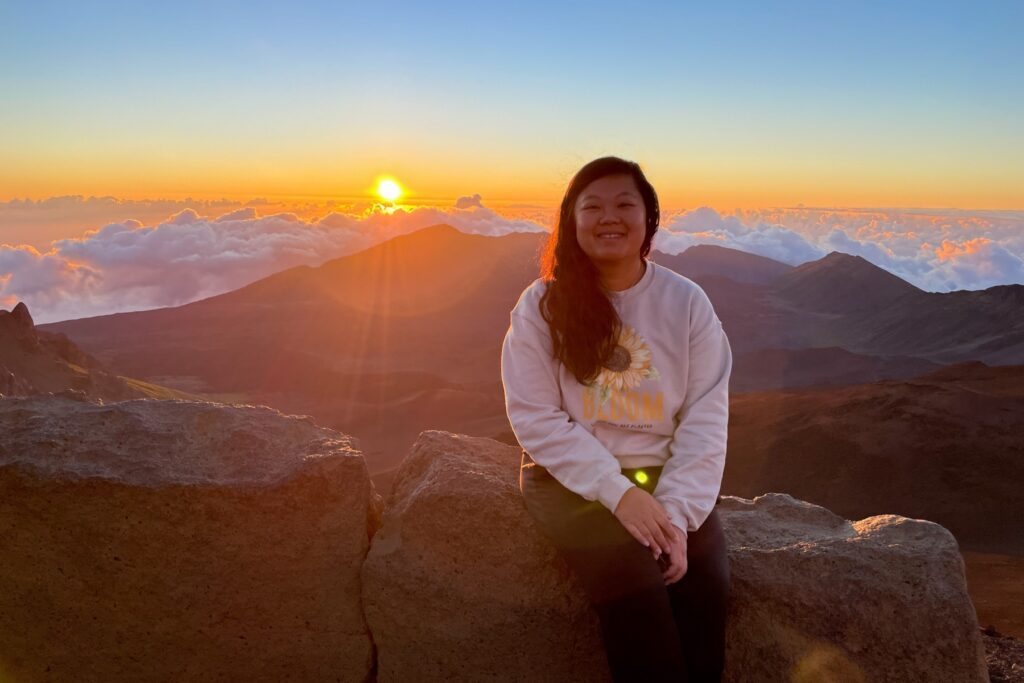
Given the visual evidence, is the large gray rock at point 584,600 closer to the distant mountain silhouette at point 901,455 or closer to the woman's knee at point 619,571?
the woman's knee at point 619,571

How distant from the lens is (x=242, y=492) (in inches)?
122

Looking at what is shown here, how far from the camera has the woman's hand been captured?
102 inches

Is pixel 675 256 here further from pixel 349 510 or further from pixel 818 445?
pixel 349 510

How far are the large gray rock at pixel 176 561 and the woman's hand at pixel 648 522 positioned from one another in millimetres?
1232

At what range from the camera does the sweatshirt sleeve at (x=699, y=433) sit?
2723 mm

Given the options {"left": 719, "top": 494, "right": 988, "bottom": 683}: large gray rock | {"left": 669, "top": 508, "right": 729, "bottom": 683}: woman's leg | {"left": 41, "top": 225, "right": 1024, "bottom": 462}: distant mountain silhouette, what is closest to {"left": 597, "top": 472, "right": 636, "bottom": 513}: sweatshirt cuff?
{"left": 669, "top": 508, "right": 729, "bottom": 683}: woman's leg

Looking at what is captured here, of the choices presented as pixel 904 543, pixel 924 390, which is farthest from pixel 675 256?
pixel 904 543

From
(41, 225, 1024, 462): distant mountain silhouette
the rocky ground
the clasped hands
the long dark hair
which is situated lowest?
(41, 225, 1024, 462): distant mountain silhouette

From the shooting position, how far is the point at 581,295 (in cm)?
294

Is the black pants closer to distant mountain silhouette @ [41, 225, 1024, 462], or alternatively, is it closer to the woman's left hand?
the woman's left hand

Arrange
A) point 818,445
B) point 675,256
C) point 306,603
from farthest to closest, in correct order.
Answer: point 675,256 → point 818,445 → point 306,603

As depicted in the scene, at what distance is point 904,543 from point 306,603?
2491 millimetres

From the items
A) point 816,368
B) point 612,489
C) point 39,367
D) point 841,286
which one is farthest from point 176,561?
point 841,286

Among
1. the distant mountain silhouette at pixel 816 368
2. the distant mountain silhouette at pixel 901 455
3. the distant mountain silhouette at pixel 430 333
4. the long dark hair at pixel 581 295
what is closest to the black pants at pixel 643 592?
the long dark hair at pixel 581 295
